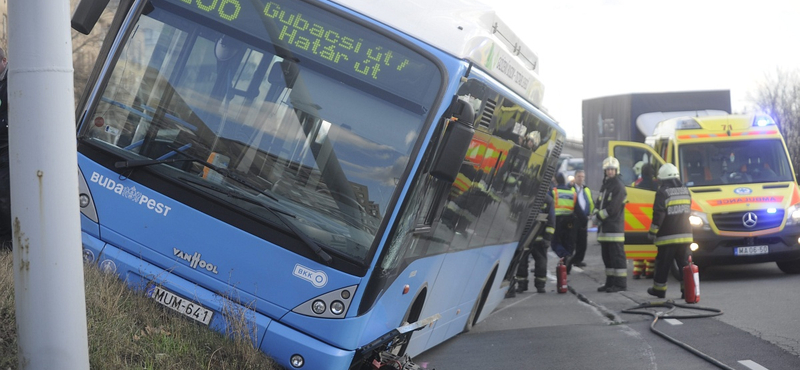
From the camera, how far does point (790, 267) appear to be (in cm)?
1559

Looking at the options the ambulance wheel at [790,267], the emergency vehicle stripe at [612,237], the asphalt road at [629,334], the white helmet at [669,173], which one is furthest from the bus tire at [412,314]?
the ambulance wheel at [790,267]

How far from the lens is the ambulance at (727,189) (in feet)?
48.4

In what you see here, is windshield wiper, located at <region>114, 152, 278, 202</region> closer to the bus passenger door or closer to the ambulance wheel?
the bus passenger door

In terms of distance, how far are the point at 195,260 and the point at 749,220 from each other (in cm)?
1086

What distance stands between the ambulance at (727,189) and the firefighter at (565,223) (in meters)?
0.91

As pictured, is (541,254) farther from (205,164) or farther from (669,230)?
(205,164)

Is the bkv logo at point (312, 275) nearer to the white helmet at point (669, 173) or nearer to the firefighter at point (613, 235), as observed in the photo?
the white helmet at point (669, 173)

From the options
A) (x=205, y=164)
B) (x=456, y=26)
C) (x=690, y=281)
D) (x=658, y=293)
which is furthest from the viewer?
(x=658, y=293)

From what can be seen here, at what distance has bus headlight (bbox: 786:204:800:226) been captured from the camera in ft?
48.6

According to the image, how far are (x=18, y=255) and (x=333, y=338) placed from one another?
2064 millimetres

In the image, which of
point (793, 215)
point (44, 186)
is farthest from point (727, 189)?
point (44, 186)

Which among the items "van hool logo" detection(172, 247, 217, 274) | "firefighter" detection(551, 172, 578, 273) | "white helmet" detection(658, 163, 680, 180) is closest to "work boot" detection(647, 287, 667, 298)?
"white helmet" detection(658, 163, 680, 180)

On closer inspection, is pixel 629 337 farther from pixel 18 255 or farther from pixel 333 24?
pixel 18 255

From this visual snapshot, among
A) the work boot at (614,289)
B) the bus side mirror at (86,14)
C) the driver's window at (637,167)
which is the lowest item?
the work boot at (614,289)
